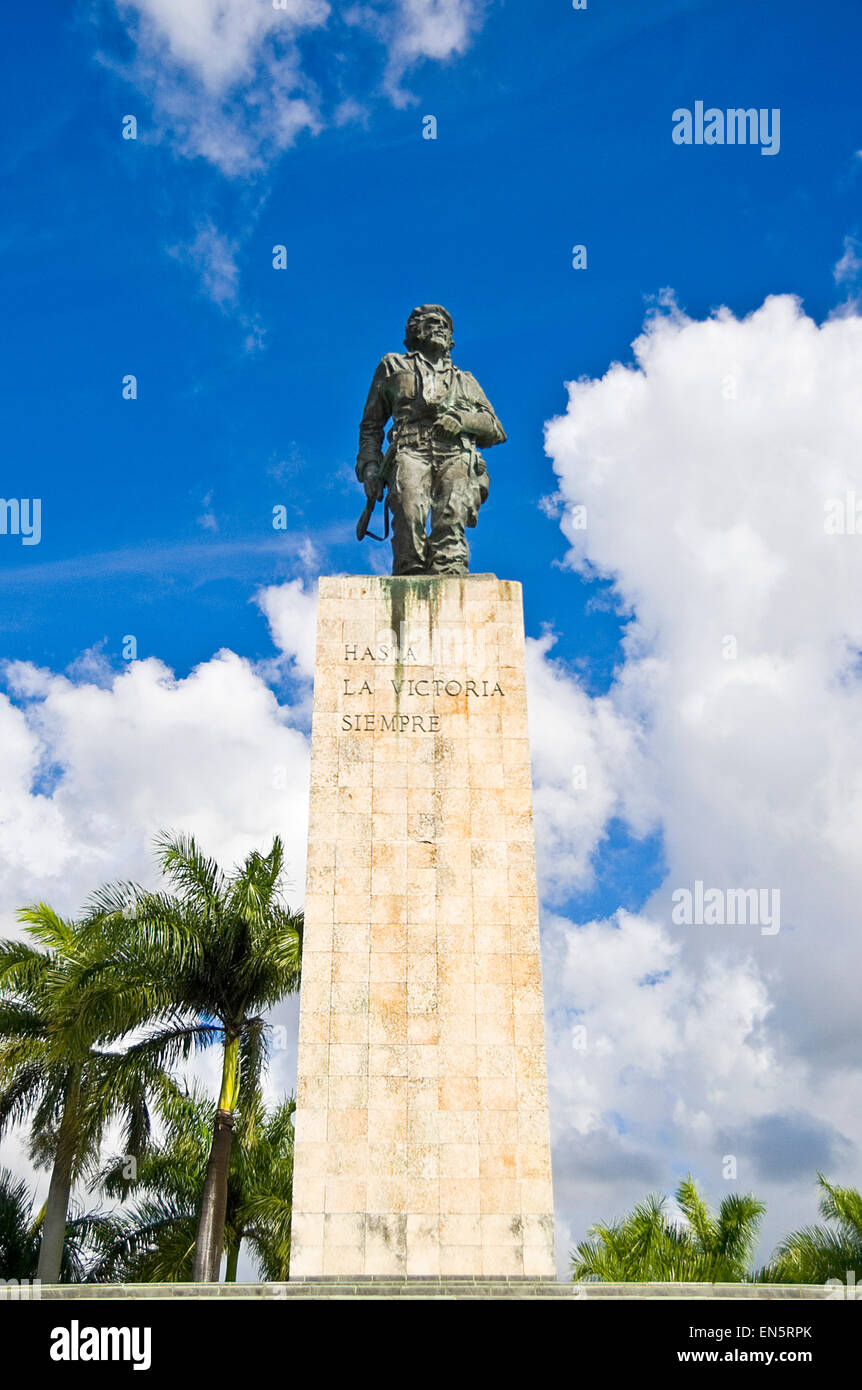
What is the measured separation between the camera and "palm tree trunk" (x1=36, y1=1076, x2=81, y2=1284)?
20828mm

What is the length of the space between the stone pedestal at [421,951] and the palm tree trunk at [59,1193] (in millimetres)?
11201

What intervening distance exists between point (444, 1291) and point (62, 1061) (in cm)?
1312

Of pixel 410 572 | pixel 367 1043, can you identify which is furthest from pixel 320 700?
pixel 367 1043

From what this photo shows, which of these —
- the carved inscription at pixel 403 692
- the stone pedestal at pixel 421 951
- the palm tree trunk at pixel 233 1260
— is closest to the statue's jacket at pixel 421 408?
the stone pedestal at pixel 421 951

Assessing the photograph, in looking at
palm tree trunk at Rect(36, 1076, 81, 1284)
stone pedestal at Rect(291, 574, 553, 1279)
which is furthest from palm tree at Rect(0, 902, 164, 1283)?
stone pedestal at Rect(291, 574, 553, 1279)

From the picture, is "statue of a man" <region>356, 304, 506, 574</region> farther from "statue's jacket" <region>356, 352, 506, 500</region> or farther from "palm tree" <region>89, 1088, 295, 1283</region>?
"palm tree" <region>89, 1088, 295, 1283</region>

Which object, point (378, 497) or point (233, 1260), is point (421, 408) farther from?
point (233, 1260)

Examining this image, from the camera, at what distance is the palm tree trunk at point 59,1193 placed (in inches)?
820

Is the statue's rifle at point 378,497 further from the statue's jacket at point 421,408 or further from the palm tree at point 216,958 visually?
the palm tree at point 216,958
